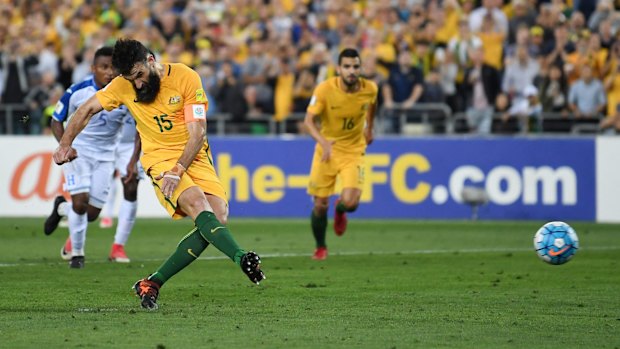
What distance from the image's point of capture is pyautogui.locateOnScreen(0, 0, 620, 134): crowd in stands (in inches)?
940

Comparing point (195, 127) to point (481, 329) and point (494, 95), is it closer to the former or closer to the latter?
point (481, 329)

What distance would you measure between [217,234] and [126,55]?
62.3 inches

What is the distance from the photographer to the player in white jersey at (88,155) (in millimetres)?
14289

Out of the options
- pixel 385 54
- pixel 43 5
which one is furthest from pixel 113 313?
pixel 43 5

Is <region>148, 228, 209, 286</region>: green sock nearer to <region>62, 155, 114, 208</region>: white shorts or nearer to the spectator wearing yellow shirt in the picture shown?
<region>62, 155, 114, 208</region>: white shorts

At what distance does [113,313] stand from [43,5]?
19138mm

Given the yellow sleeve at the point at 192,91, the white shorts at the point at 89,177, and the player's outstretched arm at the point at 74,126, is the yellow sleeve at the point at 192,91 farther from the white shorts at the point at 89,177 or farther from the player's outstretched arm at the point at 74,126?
the white shorts at the point at 89,177

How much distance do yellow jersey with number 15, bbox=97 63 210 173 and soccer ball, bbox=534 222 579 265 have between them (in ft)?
12.0

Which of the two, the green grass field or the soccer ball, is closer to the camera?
the green grass field

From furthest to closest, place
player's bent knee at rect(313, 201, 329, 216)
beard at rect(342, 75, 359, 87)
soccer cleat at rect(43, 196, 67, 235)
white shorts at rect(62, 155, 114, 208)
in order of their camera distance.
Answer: player's bent knee at rect(313, 201, 329, 216) → soccer cleat at rect(43, 196, 67, 235) → beard at rect(342, 75, 359, 87) → white shorts at rect(62, 155, 114, 208)

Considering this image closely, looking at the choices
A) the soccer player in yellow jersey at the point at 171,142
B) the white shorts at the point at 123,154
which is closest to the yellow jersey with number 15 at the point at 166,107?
the soccer player in yellow jersey at the point at 171,142

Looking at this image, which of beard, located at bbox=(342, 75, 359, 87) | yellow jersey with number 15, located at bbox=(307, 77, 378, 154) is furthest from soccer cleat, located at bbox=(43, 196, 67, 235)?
beard, located at bbox=(342, 75, 359, 87)

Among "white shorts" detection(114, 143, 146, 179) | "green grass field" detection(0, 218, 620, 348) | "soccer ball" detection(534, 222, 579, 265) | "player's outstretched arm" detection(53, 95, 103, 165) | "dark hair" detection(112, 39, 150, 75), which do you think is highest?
"dark hair" detection(112, 39, 150, 75)

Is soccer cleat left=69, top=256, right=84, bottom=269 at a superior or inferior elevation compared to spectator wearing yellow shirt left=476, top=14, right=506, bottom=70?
inferior
